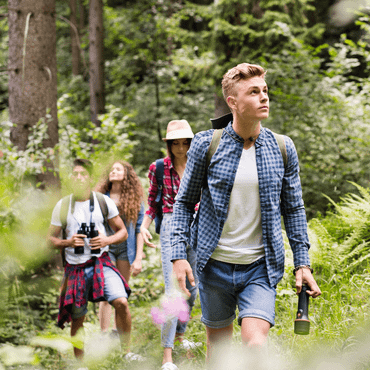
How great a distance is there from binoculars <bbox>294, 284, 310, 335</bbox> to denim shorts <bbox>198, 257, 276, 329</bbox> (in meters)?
0.16

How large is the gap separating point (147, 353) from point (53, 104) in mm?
4190

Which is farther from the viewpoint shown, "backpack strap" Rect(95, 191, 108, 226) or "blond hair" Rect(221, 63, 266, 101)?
"backpack strap" Rect(95, 191, 108, 226)

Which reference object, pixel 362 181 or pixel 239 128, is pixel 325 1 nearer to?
pixel 362 181

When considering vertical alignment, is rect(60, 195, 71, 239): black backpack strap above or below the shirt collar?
below

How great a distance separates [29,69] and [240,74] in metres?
4.89

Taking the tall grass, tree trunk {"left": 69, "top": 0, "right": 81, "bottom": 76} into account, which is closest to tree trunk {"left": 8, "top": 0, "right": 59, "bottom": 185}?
the tall grass

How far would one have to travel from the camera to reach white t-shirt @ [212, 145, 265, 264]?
2482mm

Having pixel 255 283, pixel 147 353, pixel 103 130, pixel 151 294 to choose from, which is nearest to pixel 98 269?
pixel 147 353

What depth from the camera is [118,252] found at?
16.8 feet

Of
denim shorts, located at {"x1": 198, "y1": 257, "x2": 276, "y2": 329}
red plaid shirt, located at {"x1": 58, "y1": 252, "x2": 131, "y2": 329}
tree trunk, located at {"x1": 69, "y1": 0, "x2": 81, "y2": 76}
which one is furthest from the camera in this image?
tree trunk, located at {"x1": 69, "y1": 0, "x2": 81, "y2": 76}

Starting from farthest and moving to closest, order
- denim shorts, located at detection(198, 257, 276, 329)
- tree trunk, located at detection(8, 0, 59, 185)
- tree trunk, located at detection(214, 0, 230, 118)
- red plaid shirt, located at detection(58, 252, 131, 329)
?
tree trunk, located at detection(214, 0, 230, 118)
tree trunk, located at detection(8, 0, 59, 185)
red plaid shirt, located at detection(58, 252, 131, 329)
denim shorts, located at detection(198, 257, 276, 329)

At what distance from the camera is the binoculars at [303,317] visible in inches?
90.7

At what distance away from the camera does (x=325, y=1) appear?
14.5 metres

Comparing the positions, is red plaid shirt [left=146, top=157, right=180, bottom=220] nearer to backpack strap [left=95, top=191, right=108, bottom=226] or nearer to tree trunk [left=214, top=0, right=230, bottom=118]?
backpack strap [left=95, top=191, right=108, bottom=226]
